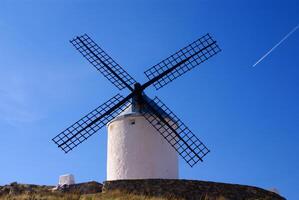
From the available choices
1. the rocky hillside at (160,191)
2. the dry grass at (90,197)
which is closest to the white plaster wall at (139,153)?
the rocky hillside at (160,191)

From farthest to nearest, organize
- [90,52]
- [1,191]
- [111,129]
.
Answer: [90,52] → [111,129] → [1,191]

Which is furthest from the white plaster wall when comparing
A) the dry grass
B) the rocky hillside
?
the dry grass

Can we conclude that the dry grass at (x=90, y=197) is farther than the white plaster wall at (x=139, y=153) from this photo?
No

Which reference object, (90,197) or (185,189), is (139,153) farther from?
(90,197)

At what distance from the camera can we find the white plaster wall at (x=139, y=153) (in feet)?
61.7

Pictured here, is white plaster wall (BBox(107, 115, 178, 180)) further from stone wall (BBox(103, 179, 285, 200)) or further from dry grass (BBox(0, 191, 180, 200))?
dry grass (BBox(0, 191, 180, 200))

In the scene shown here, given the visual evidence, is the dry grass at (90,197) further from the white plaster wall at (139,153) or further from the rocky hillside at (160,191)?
the white plaster wall at (139,153)

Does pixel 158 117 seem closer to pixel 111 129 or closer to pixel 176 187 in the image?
pixel 111 129

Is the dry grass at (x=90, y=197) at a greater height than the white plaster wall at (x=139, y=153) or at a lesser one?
lesser

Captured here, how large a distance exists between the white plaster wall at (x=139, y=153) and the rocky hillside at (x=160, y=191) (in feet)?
5.28

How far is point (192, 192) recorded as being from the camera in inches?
663

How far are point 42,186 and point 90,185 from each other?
2353 millimetres

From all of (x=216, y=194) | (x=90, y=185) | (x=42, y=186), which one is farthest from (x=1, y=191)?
(x=216, y=194)

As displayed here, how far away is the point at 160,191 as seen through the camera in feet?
55.2
